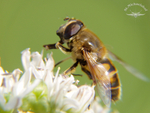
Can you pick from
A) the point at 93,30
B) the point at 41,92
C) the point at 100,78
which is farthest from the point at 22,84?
the point at 93,30

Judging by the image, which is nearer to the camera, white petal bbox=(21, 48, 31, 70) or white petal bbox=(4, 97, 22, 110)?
white petal bbox=(4, 97, 22, 110)

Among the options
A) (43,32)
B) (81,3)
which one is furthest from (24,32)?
(81,3)

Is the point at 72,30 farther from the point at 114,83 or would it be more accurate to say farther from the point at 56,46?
the point at 114,83

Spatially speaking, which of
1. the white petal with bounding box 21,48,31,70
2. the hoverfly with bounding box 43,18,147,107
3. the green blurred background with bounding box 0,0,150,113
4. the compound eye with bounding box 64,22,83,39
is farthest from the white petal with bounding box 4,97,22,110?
the green blurred background with bounding box 0,0,150,113

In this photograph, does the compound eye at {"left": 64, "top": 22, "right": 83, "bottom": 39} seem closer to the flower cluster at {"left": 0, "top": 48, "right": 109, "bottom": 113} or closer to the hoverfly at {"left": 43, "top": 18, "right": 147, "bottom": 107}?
the hoverfly at {"left": 43, "top": 18, "right": 147, "bottom": 107}

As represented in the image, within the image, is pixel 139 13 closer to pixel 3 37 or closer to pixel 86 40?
pixel 3 37

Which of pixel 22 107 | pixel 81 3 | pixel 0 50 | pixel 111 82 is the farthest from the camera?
pixel 81 3
